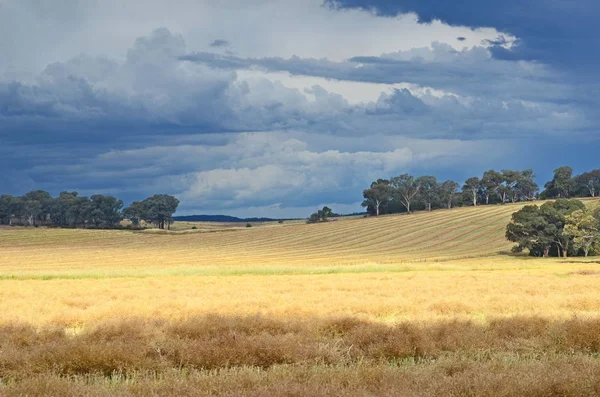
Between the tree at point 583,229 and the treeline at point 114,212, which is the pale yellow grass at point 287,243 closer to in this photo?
the tree at point 583,229

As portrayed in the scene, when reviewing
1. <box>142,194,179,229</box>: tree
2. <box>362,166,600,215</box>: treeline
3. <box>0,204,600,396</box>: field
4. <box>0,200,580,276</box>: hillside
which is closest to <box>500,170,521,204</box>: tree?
<box>362,166,600,215</box>: treeline

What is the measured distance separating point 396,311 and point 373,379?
9.95 m

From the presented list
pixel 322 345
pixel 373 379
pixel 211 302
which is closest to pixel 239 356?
pixel 322 345

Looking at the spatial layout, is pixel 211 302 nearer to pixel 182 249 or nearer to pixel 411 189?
pixel 182 249

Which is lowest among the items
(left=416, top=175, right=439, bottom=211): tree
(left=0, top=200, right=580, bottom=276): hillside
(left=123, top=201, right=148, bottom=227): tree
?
(left=0, top=200, right=580, bottom=276): hillside

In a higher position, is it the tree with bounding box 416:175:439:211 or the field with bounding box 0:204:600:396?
the tree with bounding box 416:175:439:211

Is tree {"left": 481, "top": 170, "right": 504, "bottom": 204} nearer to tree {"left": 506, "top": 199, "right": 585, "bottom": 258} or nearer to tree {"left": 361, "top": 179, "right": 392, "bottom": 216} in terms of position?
tree {"left": 361, "top": 179, "right": 392, "bottom": 216}

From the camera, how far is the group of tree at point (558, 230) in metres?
85.8

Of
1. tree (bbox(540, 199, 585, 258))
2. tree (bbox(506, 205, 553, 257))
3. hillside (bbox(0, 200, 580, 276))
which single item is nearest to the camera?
tree (bbox(540, 199, 585, 258))

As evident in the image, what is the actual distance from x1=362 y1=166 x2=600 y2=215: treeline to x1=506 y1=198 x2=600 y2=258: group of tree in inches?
3558

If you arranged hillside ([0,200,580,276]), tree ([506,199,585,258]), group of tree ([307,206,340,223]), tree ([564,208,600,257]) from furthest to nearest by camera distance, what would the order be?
group of tree ([307,206,340,223])
hillside ([0,200,580,276])
tree ([506,199,585,258])
tree ([564,208,600,257])

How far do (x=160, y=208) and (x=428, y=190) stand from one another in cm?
8692

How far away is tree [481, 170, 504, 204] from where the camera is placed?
196 metres

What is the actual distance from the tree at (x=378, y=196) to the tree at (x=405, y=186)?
2499 millimetres
